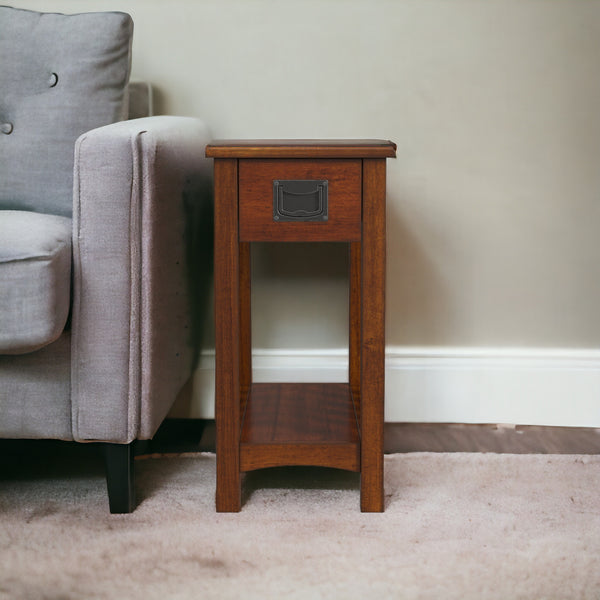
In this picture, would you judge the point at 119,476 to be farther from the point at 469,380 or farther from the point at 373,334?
the point at 469,380

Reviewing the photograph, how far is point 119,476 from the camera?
1.18 meters

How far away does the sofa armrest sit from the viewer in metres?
1.09

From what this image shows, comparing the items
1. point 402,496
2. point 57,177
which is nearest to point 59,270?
point 57,177

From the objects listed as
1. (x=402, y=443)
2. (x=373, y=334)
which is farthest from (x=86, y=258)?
(x=402, y=443)

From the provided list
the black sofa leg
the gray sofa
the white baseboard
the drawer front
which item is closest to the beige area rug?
the black sofa leg

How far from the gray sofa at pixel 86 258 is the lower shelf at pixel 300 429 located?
6.8 inches

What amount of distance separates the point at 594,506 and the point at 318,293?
758 mm

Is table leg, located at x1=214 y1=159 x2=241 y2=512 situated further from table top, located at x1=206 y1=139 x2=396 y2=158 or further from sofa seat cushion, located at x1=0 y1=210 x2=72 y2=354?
sofa seat cushion, located at x1=0 y1=210 x2=72 y2=354

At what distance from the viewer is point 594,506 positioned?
4.00 feet

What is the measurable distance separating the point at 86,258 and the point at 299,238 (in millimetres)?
337

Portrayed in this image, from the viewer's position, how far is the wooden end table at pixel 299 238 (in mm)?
1146

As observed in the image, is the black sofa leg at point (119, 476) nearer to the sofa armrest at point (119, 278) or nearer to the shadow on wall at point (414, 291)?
the sofa armrest at point (119, 278)

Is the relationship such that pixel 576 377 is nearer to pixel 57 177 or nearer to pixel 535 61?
pixel 535 61

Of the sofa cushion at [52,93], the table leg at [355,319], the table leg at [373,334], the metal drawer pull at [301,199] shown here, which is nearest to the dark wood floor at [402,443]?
the table leg at [355,319]
